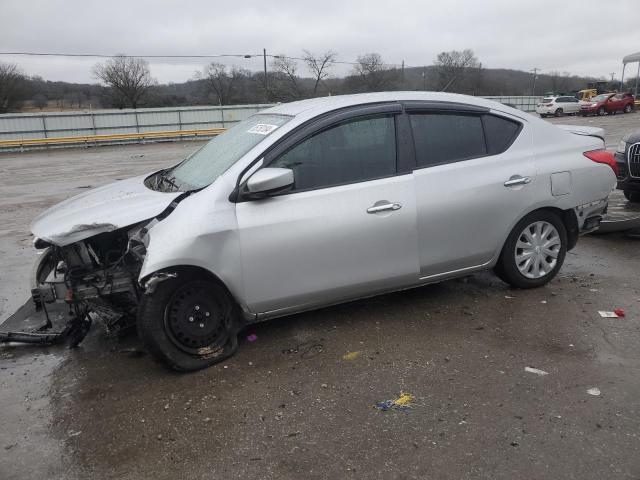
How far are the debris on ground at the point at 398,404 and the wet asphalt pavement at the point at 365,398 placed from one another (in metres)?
0.04

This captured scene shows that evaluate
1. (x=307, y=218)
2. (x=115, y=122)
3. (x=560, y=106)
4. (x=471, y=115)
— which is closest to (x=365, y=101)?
(x=471, y=115)

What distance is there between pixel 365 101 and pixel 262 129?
83cm

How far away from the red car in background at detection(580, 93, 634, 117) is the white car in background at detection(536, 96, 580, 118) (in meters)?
1.37

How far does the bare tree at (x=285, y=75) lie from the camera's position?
44125mm

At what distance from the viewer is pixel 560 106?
36.8m

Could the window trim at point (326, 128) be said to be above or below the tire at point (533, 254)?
above

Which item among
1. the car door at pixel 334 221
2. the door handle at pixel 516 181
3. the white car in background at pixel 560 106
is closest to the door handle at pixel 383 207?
the car door at pixel 334 221

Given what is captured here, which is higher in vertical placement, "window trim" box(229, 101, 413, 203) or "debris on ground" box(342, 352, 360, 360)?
"window trim" box(229, 101, 413, 203)

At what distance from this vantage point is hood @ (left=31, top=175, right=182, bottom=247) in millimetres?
3523

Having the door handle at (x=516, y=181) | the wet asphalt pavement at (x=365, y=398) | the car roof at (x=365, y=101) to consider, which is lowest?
the wet asphalt pavement at (x=365, y=398)

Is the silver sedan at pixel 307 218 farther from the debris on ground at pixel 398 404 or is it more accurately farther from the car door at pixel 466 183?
the debris on ground at pixel 398 404

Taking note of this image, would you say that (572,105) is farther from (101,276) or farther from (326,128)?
(101,276)

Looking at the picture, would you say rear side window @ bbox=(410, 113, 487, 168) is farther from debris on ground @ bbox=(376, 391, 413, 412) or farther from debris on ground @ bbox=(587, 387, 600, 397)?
debris on ground @ bbox=(587, 387, 600, 397)

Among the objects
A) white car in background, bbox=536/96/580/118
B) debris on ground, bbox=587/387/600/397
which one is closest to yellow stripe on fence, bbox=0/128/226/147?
white car in background, bbox=536/96/580/118
